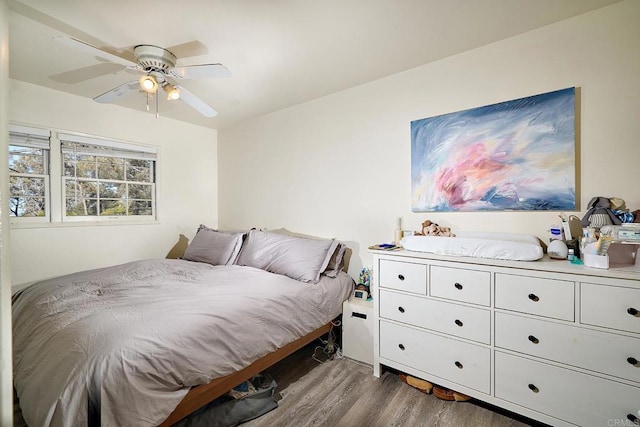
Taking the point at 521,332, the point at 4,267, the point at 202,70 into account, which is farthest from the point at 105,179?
the point at 521,332

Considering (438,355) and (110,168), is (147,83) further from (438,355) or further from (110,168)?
(438,355)

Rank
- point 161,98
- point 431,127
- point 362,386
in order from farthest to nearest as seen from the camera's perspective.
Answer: point 161,98, point 431,127, point 362,386

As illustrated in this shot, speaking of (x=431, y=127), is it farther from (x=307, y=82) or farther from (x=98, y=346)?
(x=98, y=346)

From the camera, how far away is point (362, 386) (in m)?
2.03

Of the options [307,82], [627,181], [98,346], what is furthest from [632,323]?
[307,82]

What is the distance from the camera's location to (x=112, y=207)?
10.6 feet

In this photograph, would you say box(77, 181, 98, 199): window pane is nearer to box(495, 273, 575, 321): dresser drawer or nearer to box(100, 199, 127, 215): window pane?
box(100, 199, 127, 215): window pane

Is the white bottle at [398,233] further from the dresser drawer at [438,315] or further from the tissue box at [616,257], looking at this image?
the tissue box at [616,257]

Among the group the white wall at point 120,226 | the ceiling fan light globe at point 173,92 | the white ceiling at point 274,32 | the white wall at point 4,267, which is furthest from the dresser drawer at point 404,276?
the white wall at point 120,226

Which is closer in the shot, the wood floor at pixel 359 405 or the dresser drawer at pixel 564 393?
the dresser drawer at pixel 564 393

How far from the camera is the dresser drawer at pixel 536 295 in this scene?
1458 mm

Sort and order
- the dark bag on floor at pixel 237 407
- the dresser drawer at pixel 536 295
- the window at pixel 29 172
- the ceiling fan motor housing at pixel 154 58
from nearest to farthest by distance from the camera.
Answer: the dresser drawer at pixel 536 295
the dark bag on floor at pixel 237 407
the ceiling fan motor housing at pixel 154 58
the window at pixel 29 172

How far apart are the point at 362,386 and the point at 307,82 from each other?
2.60 m

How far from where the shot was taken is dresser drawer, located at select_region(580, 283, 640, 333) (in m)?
1.31
